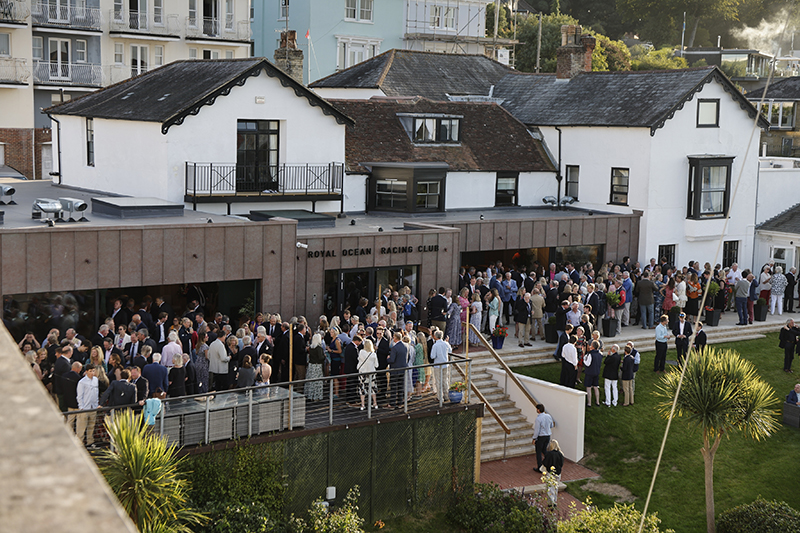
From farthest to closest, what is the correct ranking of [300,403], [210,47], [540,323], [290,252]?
[210,47] → [540,323] → [290,252] → [300,403]

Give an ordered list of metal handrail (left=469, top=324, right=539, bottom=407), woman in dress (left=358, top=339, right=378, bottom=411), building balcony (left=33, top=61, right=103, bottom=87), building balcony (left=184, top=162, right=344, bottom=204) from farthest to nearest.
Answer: building balcony (left=33, top=61, right=103, bottom=87)
building balcony (left=184, top=162, right=344, bottom=204)
metal handrail (left=469, top=324, right=539, bottom=407)
woman in dress (left=358, top=339, right=378, bottom=411)

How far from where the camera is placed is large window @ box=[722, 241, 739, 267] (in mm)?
37281

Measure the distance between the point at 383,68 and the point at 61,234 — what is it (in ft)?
80.2

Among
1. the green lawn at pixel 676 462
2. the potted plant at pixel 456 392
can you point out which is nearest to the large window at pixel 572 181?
the green lawn at pixel 676 462

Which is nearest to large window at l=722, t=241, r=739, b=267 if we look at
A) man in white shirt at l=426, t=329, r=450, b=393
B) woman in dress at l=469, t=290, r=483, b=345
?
woman in dress at l=469, t=290, r=483, b=345

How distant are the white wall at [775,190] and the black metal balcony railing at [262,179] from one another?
18.0 m

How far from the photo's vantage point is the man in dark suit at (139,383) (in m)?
17.2

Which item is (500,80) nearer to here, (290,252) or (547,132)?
(547,132)

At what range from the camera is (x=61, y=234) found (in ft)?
68.4

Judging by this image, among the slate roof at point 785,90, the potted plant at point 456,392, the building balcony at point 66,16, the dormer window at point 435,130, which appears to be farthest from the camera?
the slate roof at point 785,90

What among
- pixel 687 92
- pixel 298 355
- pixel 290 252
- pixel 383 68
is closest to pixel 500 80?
pixel 383 68

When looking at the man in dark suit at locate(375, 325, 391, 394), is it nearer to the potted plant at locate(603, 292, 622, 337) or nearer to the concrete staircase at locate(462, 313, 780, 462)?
the concrete staircase at locate(462, 313, 780, 462)

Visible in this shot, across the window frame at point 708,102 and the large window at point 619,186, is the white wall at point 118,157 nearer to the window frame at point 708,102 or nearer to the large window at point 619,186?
the large window at point 619,186

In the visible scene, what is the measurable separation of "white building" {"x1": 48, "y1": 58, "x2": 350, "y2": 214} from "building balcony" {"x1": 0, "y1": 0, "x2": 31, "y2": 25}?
58.2 ft
